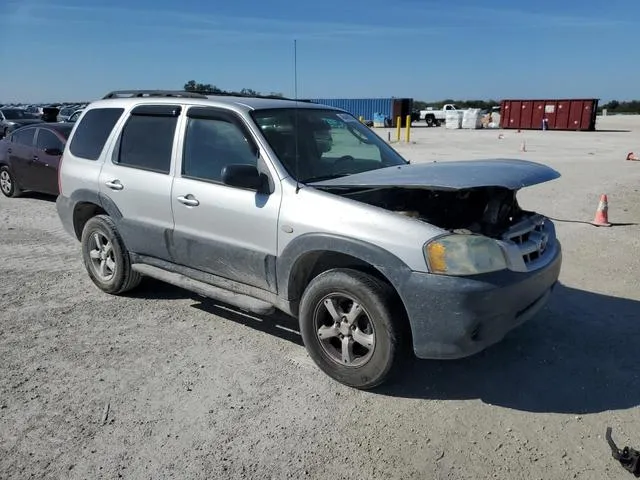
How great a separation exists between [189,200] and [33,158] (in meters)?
7.83

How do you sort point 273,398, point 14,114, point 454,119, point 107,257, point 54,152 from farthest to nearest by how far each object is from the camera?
point 454,119
point 14,114
point 54,152
point 107,257
point 273,398

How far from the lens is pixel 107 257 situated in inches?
211

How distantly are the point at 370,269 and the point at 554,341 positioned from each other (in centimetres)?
178

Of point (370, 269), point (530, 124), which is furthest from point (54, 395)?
point (530, 124)

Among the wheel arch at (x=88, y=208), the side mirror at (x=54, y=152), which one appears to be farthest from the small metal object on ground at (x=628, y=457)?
the side mirror at (x=54, y=152)

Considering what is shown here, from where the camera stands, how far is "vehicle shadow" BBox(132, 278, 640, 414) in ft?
11.6

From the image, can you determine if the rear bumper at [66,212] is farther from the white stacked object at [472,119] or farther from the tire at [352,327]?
the white stacked object at [472,119]

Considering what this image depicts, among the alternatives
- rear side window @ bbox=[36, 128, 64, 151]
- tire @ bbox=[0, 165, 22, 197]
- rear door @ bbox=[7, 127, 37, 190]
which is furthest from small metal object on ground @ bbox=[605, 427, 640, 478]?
tire @ bbox=[0, 165, 22, 197]

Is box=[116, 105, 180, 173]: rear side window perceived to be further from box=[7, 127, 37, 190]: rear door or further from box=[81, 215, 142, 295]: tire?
box=[7, 127, 37, 190]: rear door

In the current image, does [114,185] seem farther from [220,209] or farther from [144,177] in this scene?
[220,209]

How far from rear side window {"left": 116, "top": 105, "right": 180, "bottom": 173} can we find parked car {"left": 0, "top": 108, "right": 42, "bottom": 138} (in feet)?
66.6

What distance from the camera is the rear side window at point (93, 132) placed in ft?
17.4

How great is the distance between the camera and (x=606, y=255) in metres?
6.61

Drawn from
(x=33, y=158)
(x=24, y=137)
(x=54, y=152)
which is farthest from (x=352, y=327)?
(x=24, y=137)
